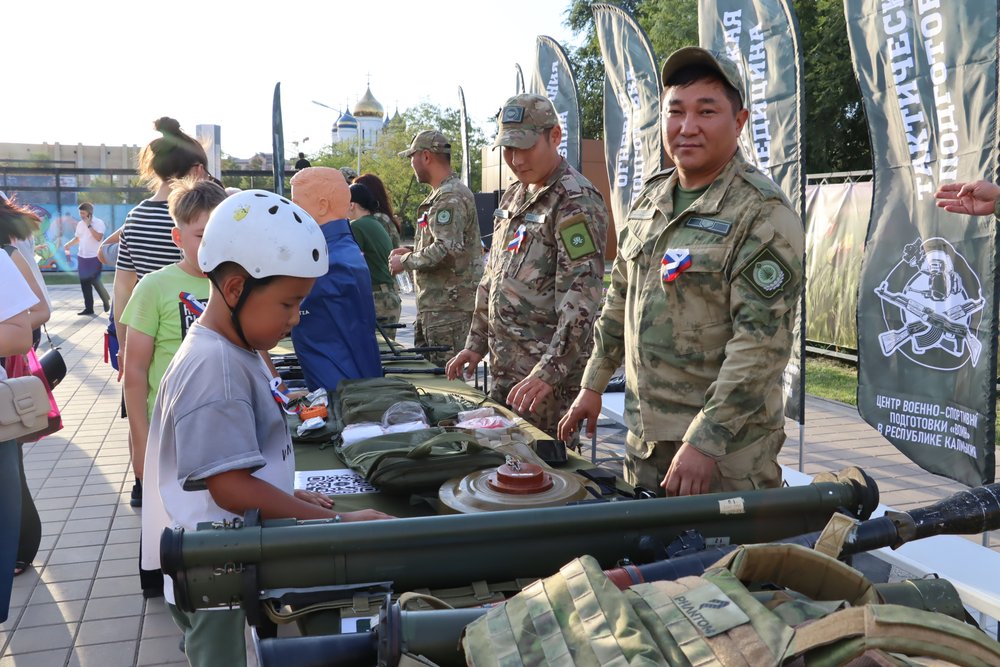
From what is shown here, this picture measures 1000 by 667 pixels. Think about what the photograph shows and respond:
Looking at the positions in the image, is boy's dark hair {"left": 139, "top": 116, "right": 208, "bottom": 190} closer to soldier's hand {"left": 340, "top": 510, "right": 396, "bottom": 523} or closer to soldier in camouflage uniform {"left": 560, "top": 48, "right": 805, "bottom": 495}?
soldier in camouflage uniform {"left": 560, "top": 48, "right": 805, "bottom": 495}

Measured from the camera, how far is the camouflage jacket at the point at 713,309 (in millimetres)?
2041

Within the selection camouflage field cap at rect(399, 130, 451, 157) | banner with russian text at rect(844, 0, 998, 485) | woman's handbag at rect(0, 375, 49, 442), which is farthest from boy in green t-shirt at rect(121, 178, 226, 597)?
banner with russian text at rect(844, 0, 998, 485)

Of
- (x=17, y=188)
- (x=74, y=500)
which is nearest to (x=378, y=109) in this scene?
(x=17, y=188)

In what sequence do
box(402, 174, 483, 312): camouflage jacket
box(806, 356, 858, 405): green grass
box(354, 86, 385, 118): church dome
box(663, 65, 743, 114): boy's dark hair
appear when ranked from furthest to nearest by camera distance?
box(354, 86, 385, 118): church dome < box(806, 356, 858, 405): green grass < box(402, 174, 483, 312): camouflage jacket < box(663, 65, 743, 114): boy's dark hair

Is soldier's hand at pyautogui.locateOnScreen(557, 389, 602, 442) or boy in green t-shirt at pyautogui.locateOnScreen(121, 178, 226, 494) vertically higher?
boy in green t-shirt at pyautogui.locateOnScreen(121, 178, 226, 494)

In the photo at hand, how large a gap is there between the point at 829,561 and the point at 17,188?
2204 cm

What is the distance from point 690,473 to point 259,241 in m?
1.15

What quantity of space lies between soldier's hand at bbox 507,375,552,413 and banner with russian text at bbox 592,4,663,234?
4.78m

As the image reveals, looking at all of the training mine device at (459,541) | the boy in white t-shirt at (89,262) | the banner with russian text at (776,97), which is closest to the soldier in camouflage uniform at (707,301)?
the training mine device at (459,541)

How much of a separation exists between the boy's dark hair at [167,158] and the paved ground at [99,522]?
194cm

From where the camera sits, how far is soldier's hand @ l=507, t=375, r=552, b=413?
2.88 meters

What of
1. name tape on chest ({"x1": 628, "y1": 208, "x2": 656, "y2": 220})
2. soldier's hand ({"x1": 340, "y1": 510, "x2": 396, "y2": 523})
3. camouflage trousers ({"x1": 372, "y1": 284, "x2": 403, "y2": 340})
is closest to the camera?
soldier's hand ({"x1": 340, "y1": 510, "x2": 396, "y2": 523})

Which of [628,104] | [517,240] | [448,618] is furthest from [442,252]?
[448,618]

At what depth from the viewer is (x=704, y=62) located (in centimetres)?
A: 221
